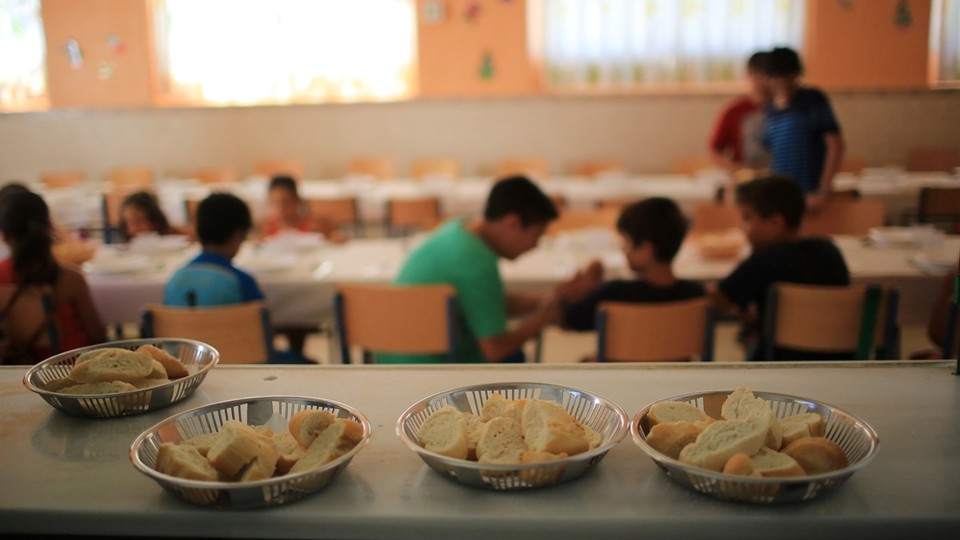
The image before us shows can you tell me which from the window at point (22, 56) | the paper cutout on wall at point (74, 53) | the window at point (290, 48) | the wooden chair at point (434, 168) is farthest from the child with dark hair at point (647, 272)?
the paper cutout on wall at point (74, 53)

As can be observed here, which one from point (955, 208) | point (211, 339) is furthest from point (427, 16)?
point (211, 339)

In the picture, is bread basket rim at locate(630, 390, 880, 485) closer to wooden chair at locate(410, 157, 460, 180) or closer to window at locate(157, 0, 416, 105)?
wooden chair at locate(410, 157, 460, 180)

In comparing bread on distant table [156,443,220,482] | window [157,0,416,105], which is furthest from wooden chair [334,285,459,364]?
window [157,0,416,105]

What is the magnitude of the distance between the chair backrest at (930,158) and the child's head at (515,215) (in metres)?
4.76

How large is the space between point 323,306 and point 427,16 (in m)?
4.49

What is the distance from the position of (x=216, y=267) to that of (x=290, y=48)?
493cm

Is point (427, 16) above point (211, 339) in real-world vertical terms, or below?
above

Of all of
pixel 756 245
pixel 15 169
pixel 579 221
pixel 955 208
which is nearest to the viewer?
pixel 756 245

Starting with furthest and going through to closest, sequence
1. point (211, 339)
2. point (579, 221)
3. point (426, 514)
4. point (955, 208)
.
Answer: point (955, 208), point (579, 221), point (211, 339), point (426, 514)

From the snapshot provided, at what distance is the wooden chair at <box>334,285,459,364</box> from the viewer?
262 centimetres

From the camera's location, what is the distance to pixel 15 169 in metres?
Answer: 5.99

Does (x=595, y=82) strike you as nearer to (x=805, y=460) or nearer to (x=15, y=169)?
(x=15, y=169)

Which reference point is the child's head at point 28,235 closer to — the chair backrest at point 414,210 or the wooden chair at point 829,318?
the wooden chair at point 829,318

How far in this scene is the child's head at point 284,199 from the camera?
14.5 feet
